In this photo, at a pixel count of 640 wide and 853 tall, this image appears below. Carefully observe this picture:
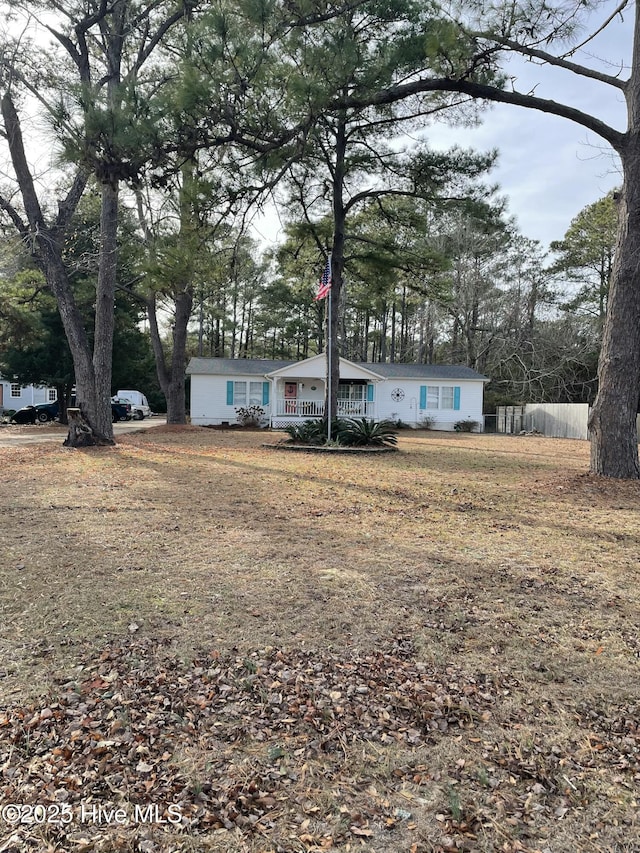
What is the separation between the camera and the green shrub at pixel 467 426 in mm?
24219

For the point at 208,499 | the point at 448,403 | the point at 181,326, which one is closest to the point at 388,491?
the point at 208,499

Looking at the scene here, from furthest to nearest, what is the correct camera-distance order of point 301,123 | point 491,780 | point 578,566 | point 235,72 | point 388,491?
point 388,491 < point 301,123 < point 235,72 < point 578,566 < point 491,780

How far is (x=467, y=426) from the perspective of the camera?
24266 mm

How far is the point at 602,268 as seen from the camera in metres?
26.6

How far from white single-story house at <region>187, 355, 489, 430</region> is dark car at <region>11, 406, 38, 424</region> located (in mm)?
7136

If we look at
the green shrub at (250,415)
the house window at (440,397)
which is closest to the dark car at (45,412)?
the green shrub at (250,415)

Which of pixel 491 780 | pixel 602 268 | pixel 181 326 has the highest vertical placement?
pixel 602 268

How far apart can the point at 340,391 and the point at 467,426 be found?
6.20 meters

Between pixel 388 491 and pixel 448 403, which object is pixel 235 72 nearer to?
pixel 388 491

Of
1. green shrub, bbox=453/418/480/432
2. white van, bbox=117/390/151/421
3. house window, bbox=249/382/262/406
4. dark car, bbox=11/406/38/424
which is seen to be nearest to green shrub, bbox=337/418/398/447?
house window, bbox=249/382/262/406

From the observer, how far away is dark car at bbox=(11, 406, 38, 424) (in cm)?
2266

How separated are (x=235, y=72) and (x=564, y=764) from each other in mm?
6557

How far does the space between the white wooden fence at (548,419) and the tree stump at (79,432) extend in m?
15.9

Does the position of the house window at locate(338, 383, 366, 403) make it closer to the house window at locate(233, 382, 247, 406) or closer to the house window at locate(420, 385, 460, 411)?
the house window at locate(420, 385, 460, 411)
